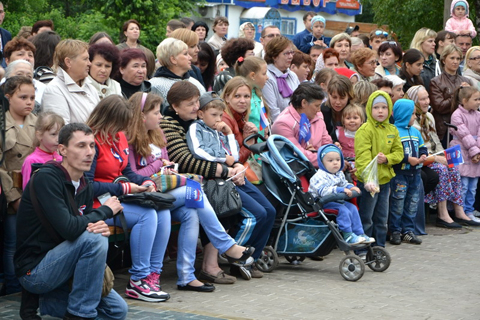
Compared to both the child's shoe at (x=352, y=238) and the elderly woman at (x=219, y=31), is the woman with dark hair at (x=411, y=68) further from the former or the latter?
the child's shoe at (x=352, y=238)

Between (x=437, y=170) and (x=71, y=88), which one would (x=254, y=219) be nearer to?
(x=71, y=88)

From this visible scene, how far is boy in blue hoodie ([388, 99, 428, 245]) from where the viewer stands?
1002 cm

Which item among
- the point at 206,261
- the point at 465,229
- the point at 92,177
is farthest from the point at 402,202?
the point at 92,177

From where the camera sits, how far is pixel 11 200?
6781mm

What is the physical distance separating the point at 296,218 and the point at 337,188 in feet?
1.69

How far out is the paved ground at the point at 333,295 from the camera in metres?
6.71

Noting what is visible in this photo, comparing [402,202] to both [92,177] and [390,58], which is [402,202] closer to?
[390,58]

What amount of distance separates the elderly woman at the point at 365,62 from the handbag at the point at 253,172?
133 inches

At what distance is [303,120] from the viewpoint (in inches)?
355

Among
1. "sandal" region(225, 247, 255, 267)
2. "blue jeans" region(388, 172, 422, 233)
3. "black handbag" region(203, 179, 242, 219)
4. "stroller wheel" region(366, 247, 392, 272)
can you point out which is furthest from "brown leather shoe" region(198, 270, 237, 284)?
"blue jeans" region(388, 172, 422, 233)

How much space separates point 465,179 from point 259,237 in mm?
4738

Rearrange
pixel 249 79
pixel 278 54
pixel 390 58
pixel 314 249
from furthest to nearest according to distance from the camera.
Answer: pixel 390 58, pixel 278 54, pixel 249 79, pixel 314 249

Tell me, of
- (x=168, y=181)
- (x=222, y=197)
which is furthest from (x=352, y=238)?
(x=168, y=181)

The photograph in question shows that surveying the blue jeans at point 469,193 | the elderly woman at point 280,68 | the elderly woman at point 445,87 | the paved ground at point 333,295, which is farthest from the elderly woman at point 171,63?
the blue jeans at point 469,193
